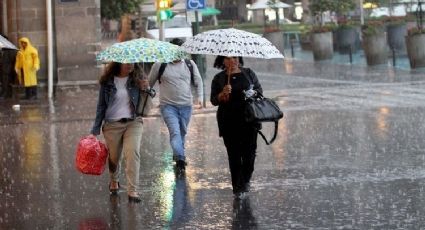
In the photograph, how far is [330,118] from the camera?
674 inches

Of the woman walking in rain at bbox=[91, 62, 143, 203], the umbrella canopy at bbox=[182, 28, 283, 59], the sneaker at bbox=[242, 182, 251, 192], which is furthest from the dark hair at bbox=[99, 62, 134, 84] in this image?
the sneaker at bbox=[242, 182, 251, 192]

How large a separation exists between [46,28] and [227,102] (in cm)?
1680

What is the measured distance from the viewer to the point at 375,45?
3222 centimetres

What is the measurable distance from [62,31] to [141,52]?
55.4 feet

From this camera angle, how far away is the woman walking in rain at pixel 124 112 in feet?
31.1

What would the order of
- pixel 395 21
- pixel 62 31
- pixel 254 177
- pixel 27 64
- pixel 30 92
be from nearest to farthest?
1. pixel 254 177
2. pixel 27 64
3. pixel 30 92
4. pixel 62 31
5. pixel 395 21

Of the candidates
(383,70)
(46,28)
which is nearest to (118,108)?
(46,28)

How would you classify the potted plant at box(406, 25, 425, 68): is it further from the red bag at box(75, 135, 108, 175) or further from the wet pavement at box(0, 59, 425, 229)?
the red bag at box(75, 135, 108, 175)

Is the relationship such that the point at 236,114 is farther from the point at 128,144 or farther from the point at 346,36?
the point at 346,36

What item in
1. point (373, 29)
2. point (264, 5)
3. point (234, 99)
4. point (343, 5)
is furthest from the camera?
point (264, 5)

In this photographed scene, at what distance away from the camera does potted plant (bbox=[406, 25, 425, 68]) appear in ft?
94.2

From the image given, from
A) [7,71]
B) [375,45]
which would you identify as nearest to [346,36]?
[375,45]

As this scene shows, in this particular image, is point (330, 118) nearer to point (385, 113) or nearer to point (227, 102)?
point (385, 113)

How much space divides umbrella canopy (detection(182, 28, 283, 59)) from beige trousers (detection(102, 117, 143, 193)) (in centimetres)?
103
